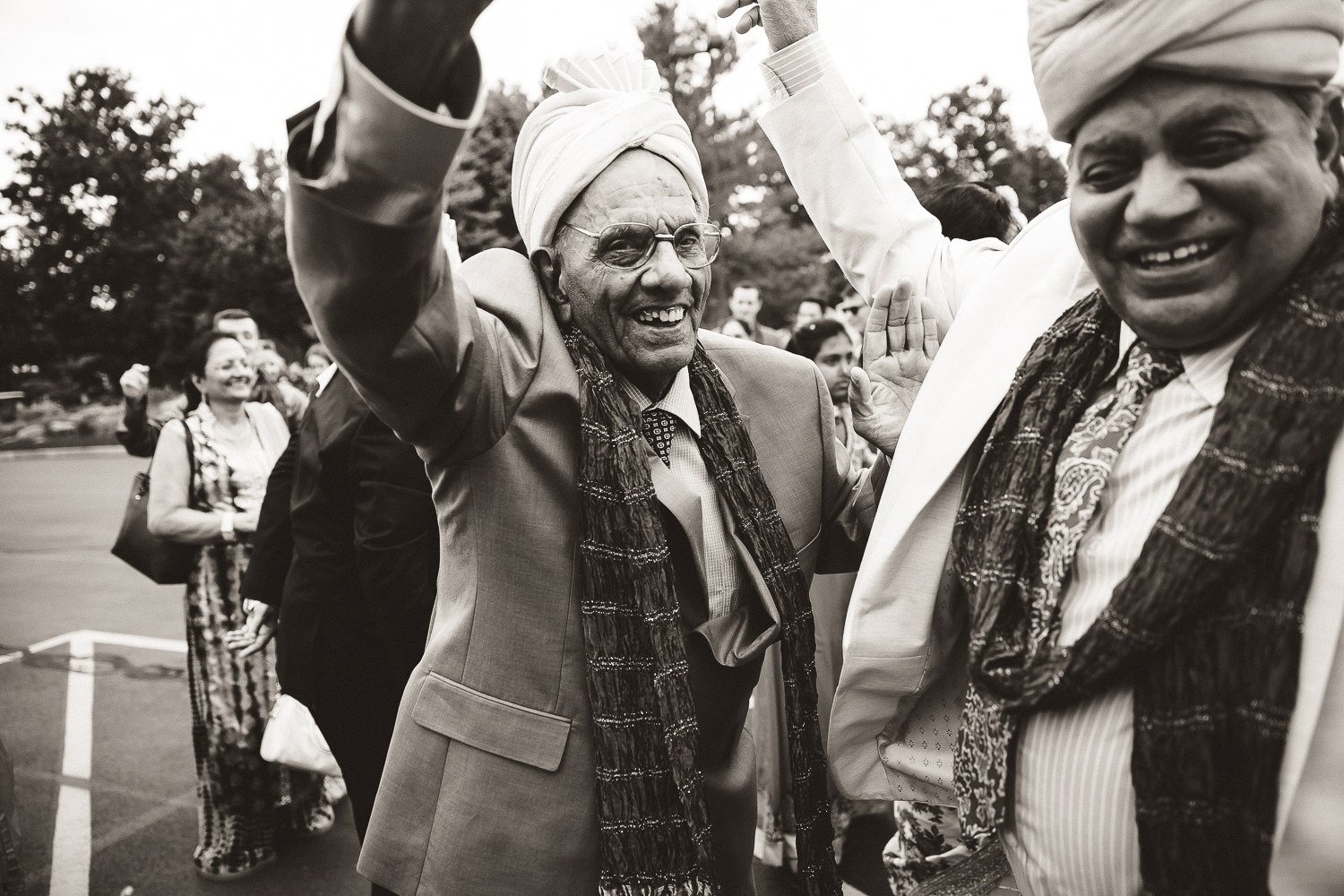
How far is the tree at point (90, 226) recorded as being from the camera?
4231cm

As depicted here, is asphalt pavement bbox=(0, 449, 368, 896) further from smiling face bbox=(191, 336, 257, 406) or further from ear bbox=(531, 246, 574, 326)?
ear bbox=(531, 246, 574, 326)

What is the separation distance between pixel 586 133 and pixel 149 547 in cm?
357

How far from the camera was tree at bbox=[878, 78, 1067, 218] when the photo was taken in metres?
41.1

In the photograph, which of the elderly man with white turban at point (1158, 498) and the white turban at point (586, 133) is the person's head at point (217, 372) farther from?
the elderly man with white turban at point (1158, 498)

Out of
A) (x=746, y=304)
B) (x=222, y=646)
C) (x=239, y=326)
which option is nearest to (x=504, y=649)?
(x=222, y=646)

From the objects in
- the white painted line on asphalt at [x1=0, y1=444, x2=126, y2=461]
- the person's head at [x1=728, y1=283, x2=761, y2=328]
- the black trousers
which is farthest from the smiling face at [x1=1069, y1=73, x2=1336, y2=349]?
the white painted line on asphalt at [x1=0, y1=444, x2=126, y2=461]

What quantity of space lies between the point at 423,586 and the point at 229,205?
46.5 m

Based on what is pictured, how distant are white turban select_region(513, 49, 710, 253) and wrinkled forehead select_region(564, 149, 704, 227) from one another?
0.06 ft

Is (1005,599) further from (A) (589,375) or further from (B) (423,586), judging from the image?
(B) (423,586)

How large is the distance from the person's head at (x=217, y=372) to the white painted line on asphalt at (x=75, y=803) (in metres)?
1.98

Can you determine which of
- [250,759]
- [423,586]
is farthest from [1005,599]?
[250,759]

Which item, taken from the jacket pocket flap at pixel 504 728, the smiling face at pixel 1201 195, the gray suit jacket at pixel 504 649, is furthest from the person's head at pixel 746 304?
the smiling face at pixel 1201 195

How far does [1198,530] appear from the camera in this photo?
1130 mm

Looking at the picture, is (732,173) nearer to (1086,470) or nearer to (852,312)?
(852,312)
